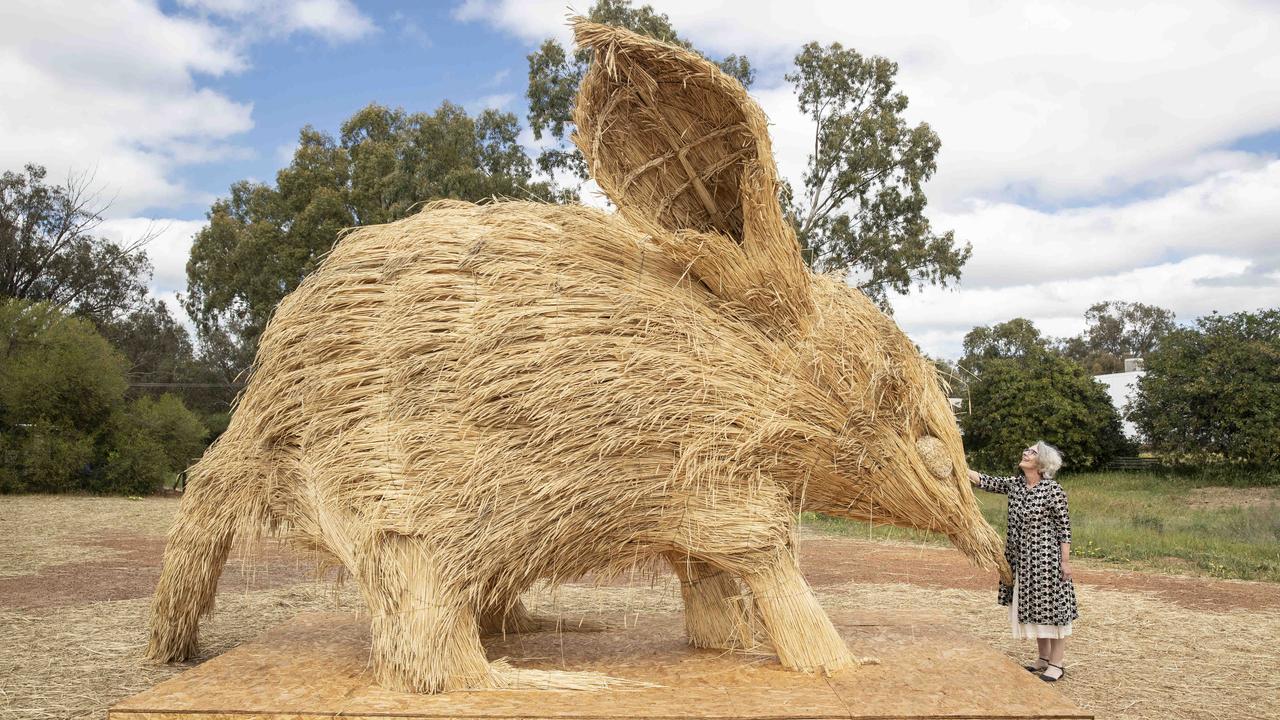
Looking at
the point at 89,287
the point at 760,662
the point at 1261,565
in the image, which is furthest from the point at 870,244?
the point at 89,287

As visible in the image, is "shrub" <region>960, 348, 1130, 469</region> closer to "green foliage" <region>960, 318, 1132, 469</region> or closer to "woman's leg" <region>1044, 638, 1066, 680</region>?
"green foliage" <region>960, 318, 1132, 469</region>

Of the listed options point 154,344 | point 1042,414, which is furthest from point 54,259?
point 1042,414

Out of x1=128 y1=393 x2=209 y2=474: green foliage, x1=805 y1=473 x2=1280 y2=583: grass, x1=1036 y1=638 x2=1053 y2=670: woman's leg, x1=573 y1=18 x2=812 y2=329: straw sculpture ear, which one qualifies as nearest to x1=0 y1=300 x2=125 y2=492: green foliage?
x1=128 y1=393 x2=209 y2=474: green foliage

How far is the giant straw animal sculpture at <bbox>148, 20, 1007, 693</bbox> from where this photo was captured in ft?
13.3

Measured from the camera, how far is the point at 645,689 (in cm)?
412

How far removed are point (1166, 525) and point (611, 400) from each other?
12.2 meters

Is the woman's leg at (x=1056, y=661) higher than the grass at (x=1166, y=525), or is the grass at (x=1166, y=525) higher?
the grass at (x=1166, y=525)

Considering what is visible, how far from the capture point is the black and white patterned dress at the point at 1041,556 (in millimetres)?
5121

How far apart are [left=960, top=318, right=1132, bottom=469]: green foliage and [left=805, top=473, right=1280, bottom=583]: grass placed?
1.29 m

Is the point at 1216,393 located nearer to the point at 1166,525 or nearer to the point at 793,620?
the point at 1166,525

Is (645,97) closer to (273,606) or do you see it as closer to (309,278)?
(309,278)

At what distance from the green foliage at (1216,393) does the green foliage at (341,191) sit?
1497 cm

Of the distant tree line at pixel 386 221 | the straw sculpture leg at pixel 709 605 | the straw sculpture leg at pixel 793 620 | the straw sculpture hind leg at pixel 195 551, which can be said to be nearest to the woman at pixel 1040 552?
the straw sculpture leg at pixel 793 620

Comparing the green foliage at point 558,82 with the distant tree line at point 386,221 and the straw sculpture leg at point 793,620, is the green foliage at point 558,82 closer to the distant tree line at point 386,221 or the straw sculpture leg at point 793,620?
the distant tree line at point 386,221
